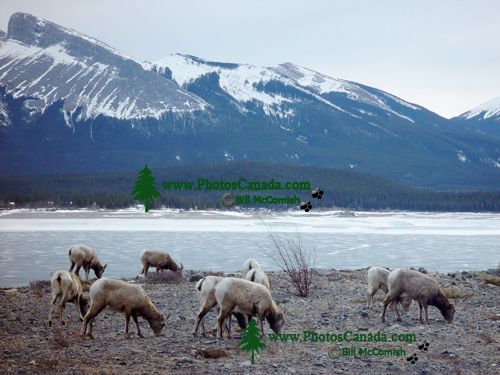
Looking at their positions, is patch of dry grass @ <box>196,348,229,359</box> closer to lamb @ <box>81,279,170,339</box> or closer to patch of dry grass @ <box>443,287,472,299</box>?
lamb @ <box>81,279,170,339</box>

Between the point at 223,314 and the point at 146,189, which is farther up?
the point at 146,189

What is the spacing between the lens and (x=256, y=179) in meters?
136

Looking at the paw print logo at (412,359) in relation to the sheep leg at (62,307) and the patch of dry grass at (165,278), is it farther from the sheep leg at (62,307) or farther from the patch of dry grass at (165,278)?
the patch of dry grass at (165,278)

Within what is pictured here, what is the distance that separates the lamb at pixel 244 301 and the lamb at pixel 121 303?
5.00 ft

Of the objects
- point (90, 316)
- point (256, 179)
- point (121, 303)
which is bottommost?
point (90, 316)

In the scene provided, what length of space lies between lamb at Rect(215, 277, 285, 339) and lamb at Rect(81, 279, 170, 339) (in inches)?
60.0

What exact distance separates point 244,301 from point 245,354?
4.59 ft

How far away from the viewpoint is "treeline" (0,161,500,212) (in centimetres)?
8075

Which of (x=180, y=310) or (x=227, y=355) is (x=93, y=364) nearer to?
(x=227, y=355)

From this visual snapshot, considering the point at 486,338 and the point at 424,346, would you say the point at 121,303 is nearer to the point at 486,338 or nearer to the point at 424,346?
the point at 424,346

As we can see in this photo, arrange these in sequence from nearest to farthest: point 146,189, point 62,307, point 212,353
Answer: point 146,189
point 212,353
point 62,307

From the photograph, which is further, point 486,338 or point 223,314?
point 486,338

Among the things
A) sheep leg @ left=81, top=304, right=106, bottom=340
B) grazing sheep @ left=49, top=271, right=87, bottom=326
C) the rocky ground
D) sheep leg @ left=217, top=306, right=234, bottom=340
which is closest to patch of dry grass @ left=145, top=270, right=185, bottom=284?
the rocky ground

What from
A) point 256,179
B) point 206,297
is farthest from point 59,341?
point 256,179
